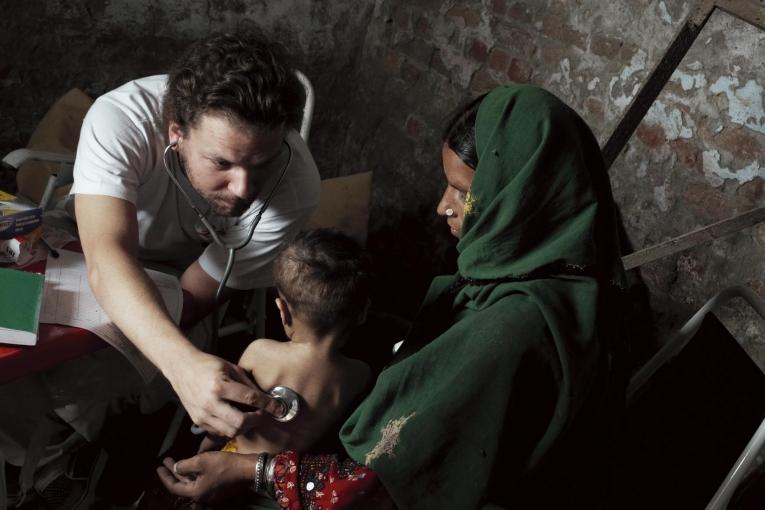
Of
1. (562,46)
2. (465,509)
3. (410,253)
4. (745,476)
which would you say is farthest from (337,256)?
(410,253)

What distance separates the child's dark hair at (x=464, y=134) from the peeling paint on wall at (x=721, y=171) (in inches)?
39.2

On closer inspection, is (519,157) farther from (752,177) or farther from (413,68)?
(413,68)

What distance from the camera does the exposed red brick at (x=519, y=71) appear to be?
2.62 metres

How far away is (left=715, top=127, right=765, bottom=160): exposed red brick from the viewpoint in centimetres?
196

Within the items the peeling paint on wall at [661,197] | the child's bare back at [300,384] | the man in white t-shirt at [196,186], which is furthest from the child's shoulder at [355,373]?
the peeling paint on wall at [661,197]

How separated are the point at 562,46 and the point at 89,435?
198cm

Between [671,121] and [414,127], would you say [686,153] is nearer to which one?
[671,121]

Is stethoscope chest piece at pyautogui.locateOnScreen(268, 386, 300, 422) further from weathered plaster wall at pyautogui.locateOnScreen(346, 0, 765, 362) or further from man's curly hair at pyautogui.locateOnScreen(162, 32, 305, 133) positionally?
weathered plaster wall at pyautogui.locateOnScreen(346, 0, 765, 362)

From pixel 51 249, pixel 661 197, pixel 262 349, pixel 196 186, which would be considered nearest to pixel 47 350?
pixel 51 249

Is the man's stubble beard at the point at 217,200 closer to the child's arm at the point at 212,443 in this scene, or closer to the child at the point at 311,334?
the child at the point at 311,334

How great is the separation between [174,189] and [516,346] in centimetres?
109

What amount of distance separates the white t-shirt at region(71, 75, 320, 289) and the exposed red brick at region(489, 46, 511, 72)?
3.45ft

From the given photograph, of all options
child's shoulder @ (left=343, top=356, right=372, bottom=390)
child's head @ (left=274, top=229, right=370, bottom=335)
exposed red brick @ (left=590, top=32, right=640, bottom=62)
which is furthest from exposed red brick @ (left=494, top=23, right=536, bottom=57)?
child's shoulder @ (left=343, top=356, right=372, bottom=390)

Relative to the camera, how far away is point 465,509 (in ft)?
4.18
